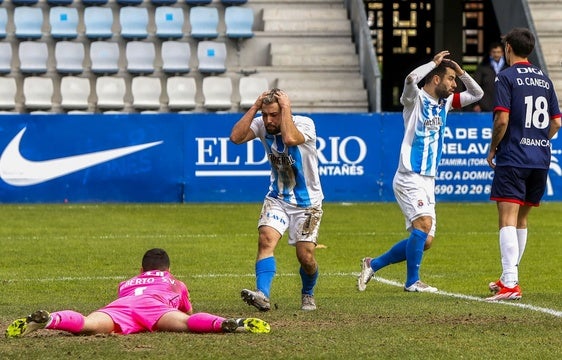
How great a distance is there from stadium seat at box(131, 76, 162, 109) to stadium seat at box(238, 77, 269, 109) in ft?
5.57

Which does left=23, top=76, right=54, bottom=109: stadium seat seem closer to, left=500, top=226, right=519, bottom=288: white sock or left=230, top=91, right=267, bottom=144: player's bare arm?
left=500, top=226, right=519, bottom=288: white sock

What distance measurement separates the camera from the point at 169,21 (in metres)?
28.9

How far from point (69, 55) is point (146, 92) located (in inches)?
83.3

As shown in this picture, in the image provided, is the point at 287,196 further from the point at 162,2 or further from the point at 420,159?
the point at 162,2

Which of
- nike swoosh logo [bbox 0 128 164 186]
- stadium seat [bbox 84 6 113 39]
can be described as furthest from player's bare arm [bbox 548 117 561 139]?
stadium seat [bbox 84 6 113 39]

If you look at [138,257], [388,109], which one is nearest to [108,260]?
[138,257]

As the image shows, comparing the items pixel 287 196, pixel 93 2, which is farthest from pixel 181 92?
pixel 287 196

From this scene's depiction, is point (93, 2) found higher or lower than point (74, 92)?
higher

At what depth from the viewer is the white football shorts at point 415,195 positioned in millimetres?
11570

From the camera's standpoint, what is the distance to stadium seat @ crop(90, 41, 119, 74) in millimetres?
28047

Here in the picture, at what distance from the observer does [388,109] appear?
37500 mm

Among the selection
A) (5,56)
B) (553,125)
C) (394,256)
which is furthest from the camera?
(5,56)

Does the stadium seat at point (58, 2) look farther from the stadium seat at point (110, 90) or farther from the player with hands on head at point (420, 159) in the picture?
the player with hands on head at point (420, 159)

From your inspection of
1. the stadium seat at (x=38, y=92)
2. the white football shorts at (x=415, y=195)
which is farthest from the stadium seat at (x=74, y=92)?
the white football shorts at (x=415, y=195)
